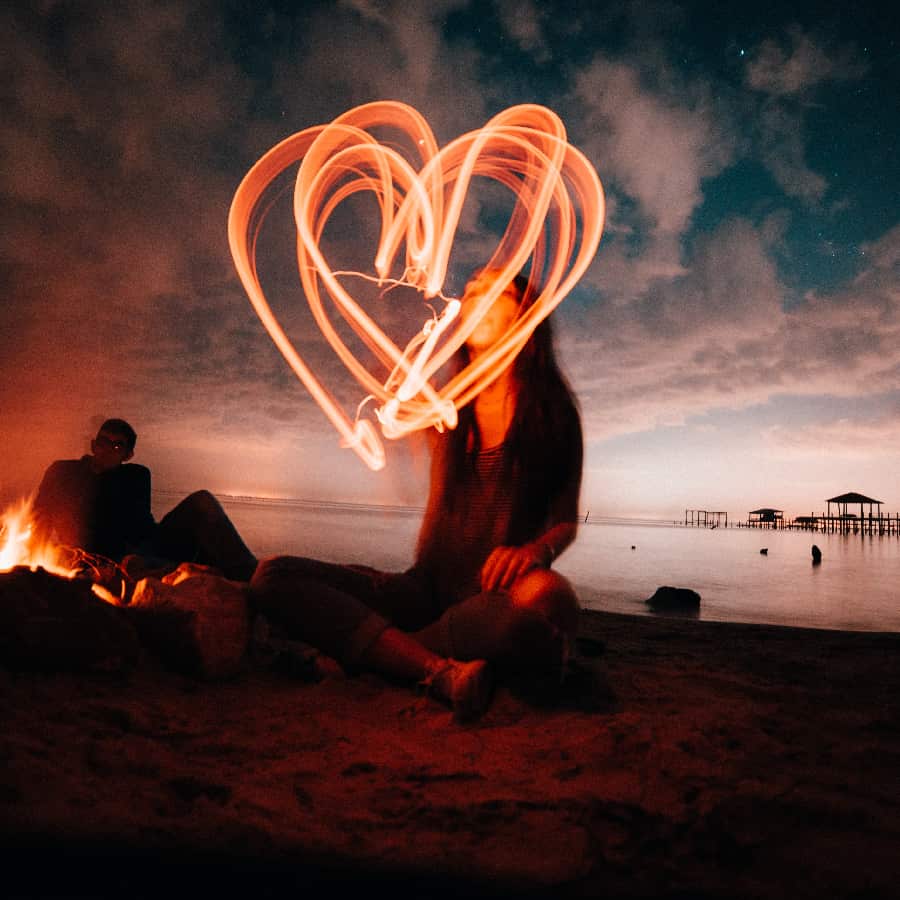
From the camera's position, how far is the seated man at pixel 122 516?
3.82 metres

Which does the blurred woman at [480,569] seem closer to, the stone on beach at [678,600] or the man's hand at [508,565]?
the man's hand at [508,565]

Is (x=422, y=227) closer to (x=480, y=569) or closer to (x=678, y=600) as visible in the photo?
(x=480, y=569)

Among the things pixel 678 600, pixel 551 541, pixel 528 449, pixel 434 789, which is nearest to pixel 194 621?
pixel 434 789

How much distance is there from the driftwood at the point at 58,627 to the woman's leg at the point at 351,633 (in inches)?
21.7

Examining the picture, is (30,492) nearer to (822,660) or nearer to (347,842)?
(347,842)

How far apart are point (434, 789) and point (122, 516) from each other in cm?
335

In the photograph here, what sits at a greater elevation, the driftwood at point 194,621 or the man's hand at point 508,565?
the man's hand at point 508,565

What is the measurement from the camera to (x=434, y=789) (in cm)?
163

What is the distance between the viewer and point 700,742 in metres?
2.03

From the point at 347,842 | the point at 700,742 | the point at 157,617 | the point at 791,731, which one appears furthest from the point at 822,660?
the point at 157,617

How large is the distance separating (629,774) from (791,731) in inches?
33.2

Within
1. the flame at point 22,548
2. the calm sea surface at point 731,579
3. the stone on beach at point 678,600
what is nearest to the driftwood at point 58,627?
the flame at point 22,548

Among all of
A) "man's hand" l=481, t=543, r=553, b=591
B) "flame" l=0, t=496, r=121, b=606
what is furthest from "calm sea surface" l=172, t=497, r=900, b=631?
"flame" l=0, t=496, r=121, b=606

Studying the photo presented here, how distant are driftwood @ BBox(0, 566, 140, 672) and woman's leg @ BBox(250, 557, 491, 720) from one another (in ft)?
1.81
